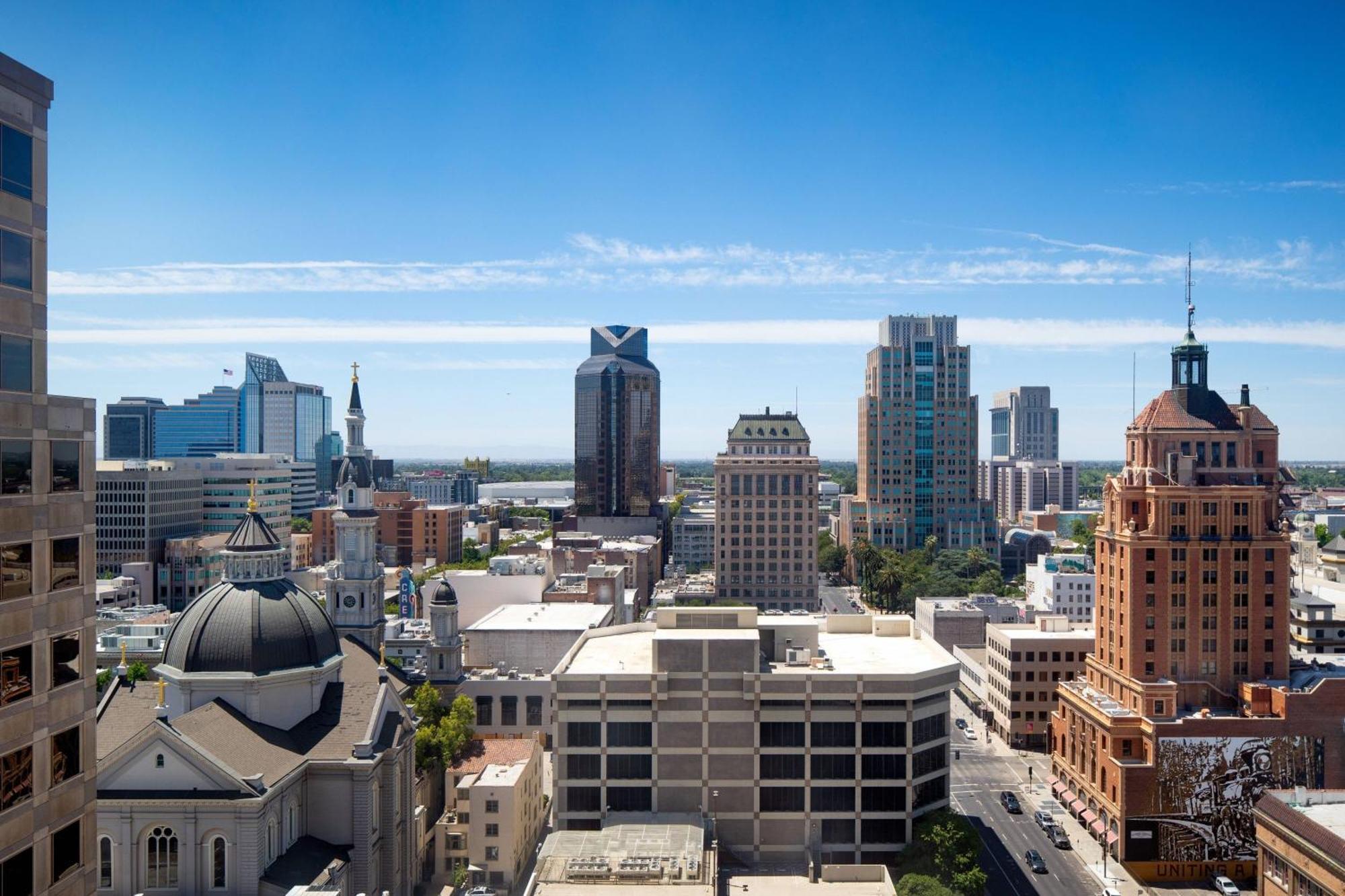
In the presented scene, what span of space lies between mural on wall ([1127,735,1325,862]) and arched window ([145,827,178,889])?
70499mm

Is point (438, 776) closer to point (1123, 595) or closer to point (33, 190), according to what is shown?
point (1123, 595)

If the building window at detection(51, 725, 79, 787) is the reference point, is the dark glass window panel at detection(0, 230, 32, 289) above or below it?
above

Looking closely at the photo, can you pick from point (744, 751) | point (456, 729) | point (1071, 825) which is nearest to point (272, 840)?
point (456, 729)

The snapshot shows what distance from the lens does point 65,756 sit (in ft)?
83.5

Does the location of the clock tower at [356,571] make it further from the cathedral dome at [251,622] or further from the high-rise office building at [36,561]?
the high-rise office building at [36,561]

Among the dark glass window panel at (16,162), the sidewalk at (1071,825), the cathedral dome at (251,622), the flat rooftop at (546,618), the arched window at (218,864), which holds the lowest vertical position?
the sidewalk at (1071,825)

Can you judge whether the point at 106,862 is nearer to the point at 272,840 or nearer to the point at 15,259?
the point at 272,840

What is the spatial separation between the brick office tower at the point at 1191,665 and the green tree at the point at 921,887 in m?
28.5

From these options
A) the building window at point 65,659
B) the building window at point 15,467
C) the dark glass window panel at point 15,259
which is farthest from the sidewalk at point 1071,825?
the dark glass window panel at point 15,259

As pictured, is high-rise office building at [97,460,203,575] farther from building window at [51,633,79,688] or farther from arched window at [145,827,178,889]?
building window at [51,633,79,688]

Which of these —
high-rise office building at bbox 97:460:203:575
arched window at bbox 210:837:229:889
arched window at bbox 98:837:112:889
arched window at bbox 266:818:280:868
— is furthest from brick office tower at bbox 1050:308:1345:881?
high-rise office building at bbox 97:460:203:575

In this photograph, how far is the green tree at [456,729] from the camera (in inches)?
3386

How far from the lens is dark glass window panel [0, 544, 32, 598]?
77.2 feet

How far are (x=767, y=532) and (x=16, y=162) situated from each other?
491 ft
